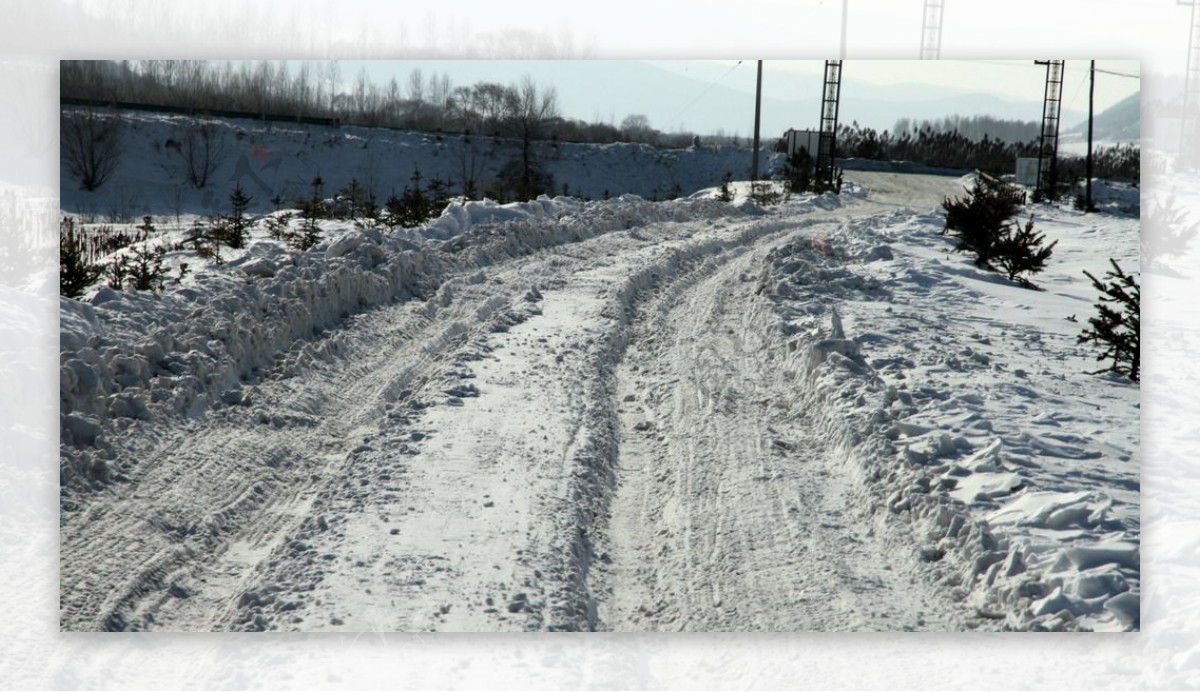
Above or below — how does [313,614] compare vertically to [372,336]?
below

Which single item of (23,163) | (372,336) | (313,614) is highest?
(23,163)

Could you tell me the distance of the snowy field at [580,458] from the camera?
3.48 meters

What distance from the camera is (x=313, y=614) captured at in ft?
10.8

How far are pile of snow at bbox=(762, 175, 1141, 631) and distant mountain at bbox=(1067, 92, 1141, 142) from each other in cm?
67

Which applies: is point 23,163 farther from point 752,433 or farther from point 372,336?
point 752,433

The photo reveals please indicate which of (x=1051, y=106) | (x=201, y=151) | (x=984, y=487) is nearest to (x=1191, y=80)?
(x=1051, y=106)

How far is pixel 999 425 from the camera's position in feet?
16.3

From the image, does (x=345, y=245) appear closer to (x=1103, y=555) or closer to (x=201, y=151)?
(x=1103, y=555)

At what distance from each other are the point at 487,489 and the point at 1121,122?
4.08 meters

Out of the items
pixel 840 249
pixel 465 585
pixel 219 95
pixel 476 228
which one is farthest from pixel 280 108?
pixel 465 585

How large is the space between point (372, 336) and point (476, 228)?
4.52 m

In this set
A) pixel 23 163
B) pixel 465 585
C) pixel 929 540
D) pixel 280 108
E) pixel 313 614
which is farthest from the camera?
pixel 280 108

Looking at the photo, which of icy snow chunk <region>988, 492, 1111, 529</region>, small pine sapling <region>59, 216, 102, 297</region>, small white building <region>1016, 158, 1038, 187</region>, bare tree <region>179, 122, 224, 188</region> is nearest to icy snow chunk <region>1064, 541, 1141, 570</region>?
icy snow chunk <region>988, 492, 1111, 529</region>

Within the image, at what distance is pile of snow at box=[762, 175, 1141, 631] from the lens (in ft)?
11.7
